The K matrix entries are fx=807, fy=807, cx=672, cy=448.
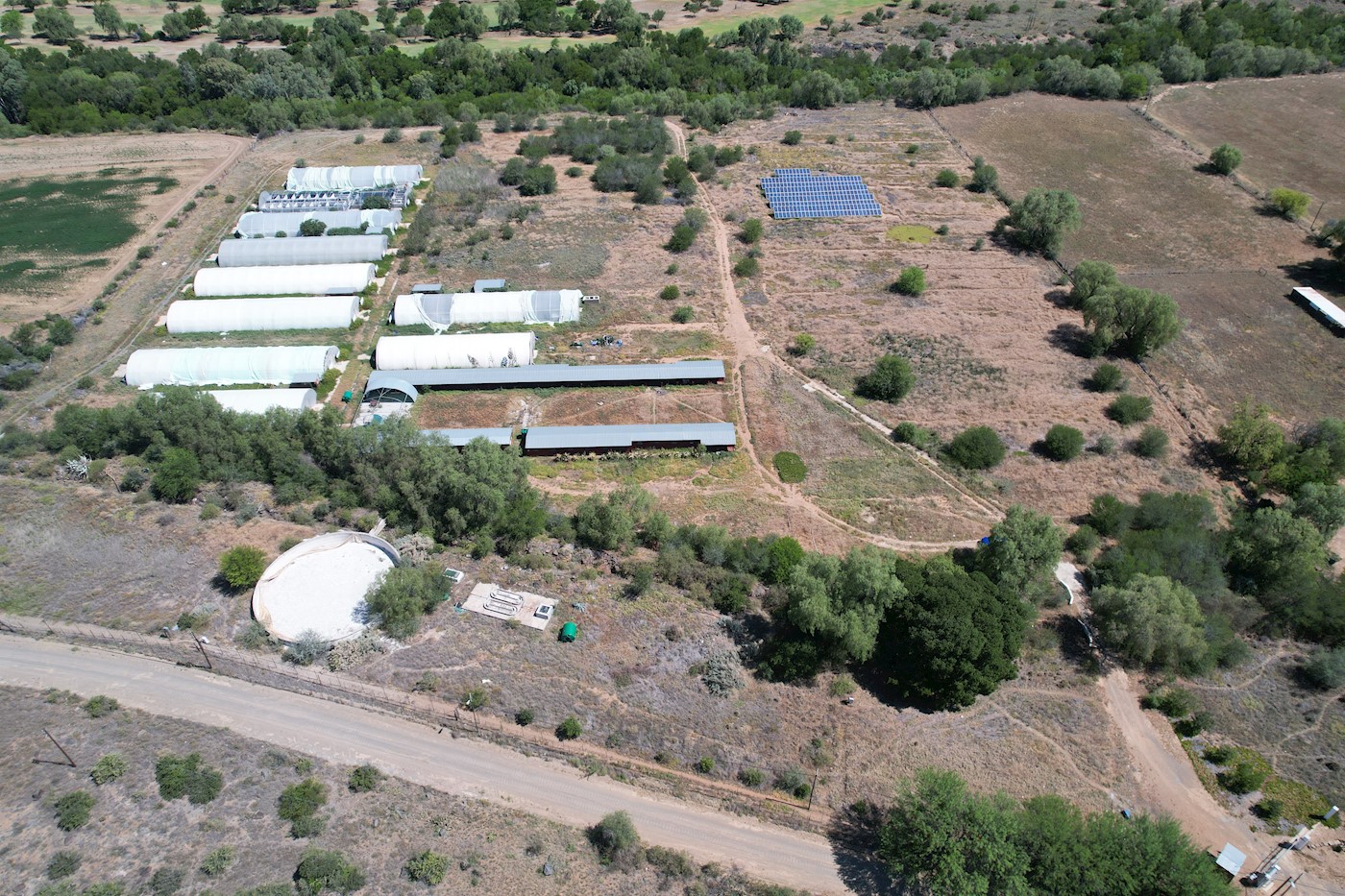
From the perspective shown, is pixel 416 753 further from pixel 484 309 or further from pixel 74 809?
pixel 484 309

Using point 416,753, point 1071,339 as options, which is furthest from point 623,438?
point 1071,339

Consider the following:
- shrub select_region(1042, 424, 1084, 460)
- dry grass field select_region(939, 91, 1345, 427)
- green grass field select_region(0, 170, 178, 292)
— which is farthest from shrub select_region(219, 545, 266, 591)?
dry grass field select_region(939, 91, 1345, 427)

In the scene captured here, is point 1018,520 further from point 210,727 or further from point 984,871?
point 210,727

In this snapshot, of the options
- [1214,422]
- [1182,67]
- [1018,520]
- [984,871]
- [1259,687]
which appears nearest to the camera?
[984,871]

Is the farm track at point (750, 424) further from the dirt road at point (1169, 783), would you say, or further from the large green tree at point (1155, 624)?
the dirt road at point (1169, 783)

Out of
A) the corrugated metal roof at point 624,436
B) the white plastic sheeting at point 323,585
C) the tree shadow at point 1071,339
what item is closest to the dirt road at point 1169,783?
the corrugated metal roof at point 624,436

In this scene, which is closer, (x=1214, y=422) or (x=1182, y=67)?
(x=1214, y=422)

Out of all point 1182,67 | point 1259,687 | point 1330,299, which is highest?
point 1182,67

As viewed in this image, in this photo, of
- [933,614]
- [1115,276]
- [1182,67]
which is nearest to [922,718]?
[933,614]
